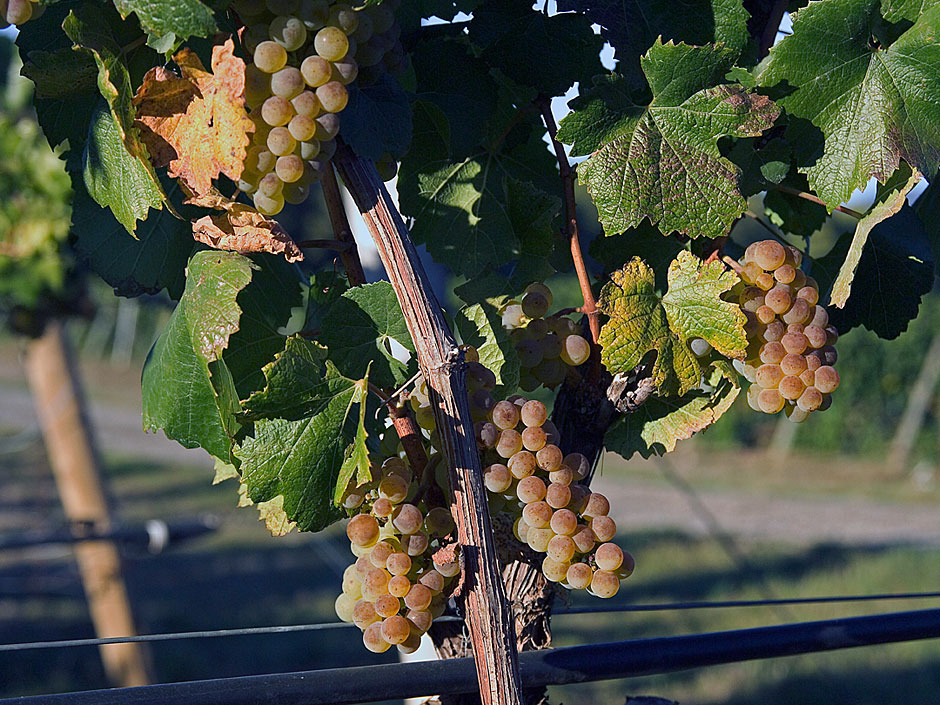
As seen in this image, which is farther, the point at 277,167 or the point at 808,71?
the point at 808,71

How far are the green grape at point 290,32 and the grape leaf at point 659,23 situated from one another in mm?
258

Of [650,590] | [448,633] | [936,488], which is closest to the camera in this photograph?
[448,633]

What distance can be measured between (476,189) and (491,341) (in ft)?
0.61

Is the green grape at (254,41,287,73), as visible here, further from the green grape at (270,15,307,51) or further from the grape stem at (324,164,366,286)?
the grape stem at (324,164,366,286)

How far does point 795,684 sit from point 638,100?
15.1ft

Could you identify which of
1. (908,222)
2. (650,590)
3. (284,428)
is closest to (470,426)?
(284,428)

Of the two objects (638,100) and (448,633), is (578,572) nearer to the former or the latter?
(448,633)

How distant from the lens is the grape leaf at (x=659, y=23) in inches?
31.4

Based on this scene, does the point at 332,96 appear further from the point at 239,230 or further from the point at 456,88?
the point at 456,88

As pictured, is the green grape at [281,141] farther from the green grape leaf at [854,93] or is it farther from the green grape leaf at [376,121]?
the green grape leaf at [854,93]

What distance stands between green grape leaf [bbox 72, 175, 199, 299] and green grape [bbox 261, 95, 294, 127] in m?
0.23

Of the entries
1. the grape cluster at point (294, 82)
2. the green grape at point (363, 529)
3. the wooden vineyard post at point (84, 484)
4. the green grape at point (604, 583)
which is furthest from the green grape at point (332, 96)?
the wooden vineyard post at point (84, 484)

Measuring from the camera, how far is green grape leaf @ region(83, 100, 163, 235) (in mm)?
699

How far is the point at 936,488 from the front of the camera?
959 cm
